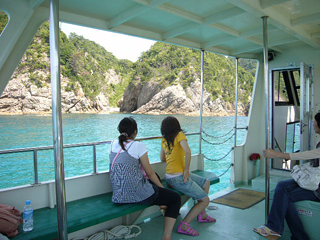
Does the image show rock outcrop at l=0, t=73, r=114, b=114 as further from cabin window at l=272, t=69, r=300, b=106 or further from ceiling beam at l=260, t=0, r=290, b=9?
ceiling beam at l=260, t=0, r=290, b=9

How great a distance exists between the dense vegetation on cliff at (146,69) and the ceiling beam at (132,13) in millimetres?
30083

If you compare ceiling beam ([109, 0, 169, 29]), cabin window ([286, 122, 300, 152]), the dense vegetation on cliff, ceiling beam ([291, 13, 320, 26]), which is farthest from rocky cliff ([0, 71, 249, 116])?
ceiling beam ([291, 13, 320, 26])

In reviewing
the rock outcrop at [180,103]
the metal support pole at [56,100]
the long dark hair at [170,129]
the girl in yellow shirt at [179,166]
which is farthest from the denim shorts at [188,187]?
the rock outcrop at [180,103]

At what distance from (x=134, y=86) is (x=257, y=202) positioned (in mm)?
35220

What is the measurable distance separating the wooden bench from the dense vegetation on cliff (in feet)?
101

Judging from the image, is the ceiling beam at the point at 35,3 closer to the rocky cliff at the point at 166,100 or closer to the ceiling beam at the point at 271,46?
the ceiling beam at the point at 271,46

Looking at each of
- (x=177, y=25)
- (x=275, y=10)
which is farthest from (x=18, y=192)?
(x=275, y=10)

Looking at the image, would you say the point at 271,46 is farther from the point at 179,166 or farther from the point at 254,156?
the point at 179,166

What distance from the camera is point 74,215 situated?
2.36m

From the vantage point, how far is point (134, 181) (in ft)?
8.28

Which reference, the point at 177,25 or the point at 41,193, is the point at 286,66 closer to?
the point at 177,25

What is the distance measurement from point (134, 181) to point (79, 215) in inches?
22.1

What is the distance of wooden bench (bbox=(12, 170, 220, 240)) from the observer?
6.63 feet

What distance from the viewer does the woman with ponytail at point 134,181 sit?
252 cm
